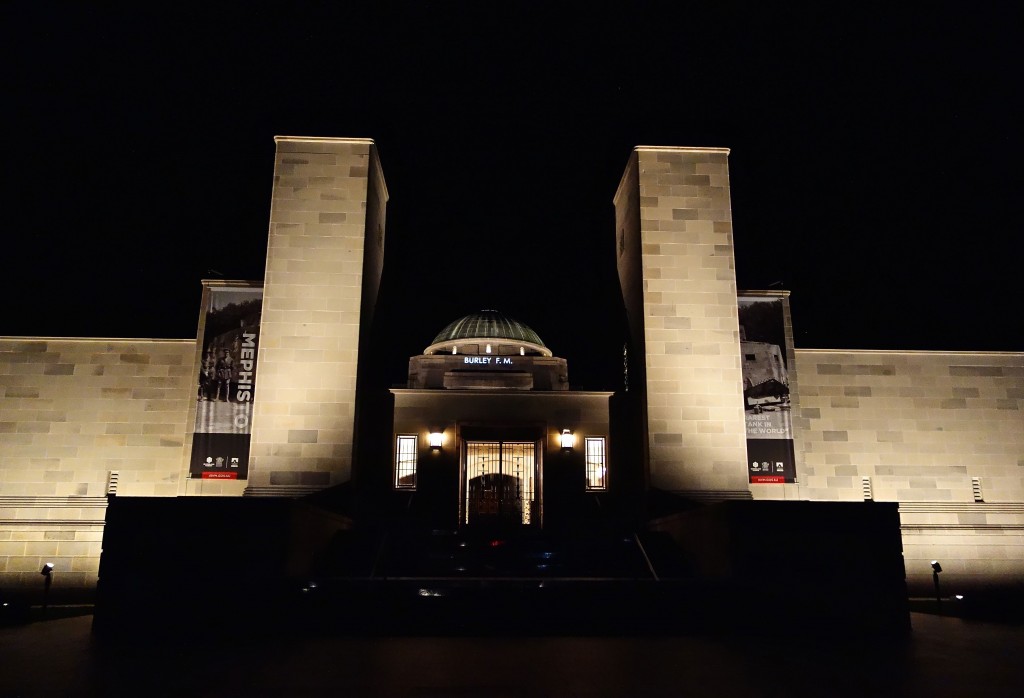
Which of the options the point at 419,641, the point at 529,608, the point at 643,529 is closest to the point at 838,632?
the point at 529,608

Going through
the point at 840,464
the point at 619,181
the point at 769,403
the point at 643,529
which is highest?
the point at 619,181

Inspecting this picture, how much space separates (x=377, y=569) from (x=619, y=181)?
13699 mm

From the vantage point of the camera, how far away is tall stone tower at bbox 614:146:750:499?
61.7 feet

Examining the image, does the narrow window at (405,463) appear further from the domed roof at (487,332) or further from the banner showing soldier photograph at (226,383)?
the domed roof at (487,332)

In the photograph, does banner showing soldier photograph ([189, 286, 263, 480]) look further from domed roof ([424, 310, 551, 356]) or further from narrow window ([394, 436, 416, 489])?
domed roof ([424, 310, 551, 356])

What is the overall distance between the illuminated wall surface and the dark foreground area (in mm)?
8180

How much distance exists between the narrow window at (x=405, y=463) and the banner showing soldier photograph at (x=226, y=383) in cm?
440

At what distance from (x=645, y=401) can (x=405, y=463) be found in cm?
735

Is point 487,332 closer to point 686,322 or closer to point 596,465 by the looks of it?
point 596,465

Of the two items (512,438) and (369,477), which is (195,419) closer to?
(369,477)

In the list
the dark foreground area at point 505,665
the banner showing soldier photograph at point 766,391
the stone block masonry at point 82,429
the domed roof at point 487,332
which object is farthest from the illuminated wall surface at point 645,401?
the domed roof at point 487,332

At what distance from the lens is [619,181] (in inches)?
886

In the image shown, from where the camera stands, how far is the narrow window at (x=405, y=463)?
2188 centimetres

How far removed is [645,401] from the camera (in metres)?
19.2
